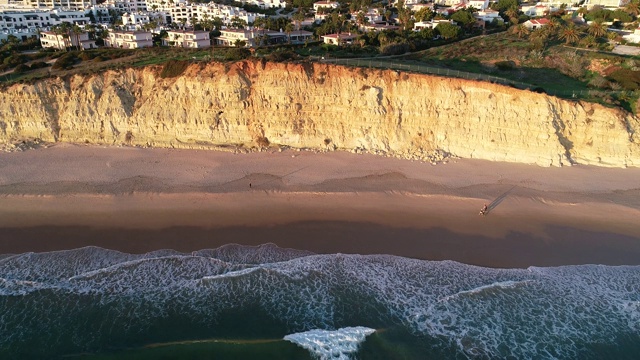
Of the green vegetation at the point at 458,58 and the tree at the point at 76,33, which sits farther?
the tree at the point at 76,33

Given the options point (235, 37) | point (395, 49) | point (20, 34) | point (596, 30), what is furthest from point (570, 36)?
point (20, 34)

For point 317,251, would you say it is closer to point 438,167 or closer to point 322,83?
point 438,167

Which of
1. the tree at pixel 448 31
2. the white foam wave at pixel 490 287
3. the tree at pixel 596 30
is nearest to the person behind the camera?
the white foam wave at pixel 490 287

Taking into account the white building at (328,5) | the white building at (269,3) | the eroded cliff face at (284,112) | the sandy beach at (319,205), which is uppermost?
the white building at (269,3)

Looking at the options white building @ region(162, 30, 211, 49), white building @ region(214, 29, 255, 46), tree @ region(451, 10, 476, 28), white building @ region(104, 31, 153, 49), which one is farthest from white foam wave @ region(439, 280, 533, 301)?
tree @ region(451, 10, 476, 28)

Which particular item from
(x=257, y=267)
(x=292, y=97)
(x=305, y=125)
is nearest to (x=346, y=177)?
(x=305, y=125)

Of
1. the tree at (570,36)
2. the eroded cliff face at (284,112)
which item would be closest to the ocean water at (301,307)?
the eroded cliff face at (284,112)

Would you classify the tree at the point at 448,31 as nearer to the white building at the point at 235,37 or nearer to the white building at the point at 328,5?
the white building at the point at 235,37

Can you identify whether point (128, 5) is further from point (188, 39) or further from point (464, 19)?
point (464, 19)
